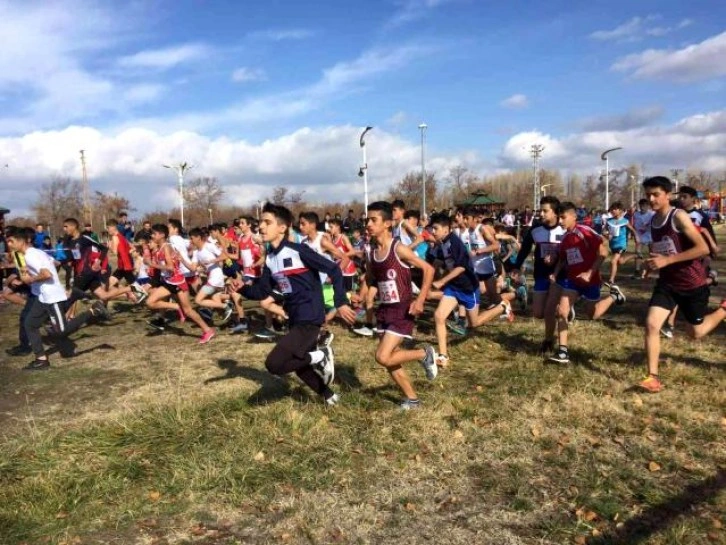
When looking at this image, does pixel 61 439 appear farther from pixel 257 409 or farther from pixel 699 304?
pixel 699 304

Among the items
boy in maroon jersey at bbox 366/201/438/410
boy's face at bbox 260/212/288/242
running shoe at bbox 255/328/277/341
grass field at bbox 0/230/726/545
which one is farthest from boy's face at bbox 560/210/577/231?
running shoe at bbox 255/328/277/341

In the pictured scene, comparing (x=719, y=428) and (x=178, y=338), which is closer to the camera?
(x=719, y=428)

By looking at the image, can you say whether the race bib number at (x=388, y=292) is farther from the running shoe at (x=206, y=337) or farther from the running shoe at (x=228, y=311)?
the running shoe at (x=228, y=311)

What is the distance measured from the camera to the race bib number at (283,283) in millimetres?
5633

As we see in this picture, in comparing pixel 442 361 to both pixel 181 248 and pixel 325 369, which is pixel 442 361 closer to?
pixel 325 369

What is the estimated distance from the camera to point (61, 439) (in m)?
4.94

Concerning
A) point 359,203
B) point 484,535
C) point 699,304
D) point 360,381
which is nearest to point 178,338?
point 360,381

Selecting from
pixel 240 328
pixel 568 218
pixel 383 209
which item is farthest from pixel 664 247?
pixel 240 328

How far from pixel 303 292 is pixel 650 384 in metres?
3.72

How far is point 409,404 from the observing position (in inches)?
215

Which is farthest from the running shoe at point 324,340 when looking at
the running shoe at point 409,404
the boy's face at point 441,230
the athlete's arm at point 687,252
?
the athlete's arm at point 687,252

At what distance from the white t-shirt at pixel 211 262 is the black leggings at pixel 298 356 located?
4676mm

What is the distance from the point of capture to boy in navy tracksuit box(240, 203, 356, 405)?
217 inches

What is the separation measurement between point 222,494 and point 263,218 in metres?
2.68
